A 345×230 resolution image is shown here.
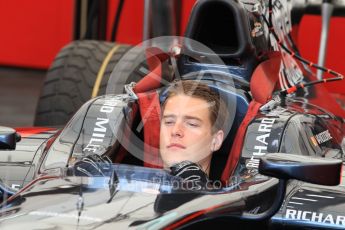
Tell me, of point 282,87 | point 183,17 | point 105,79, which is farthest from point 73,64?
point 183,17

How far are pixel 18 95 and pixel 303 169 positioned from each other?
15.8 ft

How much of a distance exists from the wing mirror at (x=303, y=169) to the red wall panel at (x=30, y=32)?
536 cm

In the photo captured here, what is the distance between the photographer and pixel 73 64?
169 inches

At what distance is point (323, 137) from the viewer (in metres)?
3.14

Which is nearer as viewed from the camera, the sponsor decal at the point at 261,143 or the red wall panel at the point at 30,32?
the sponsor decal at the point at 261,143

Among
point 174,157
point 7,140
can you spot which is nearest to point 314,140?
point 174,157

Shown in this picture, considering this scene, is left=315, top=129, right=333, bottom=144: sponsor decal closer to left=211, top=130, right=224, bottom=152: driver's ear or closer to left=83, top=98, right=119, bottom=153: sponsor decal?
left=211, top=130, right=224, bottom=152: driver's ear

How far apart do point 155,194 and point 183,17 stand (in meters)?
4.48

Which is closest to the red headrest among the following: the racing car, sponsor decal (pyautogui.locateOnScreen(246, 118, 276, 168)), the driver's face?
the racing car

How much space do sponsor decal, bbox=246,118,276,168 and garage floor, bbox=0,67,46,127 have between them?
3.13 m

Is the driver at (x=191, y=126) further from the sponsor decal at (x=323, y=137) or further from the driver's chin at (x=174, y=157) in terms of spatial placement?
the sponsor decal at (x=323, y=137)

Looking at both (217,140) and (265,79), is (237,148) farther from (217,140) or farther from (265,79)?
(265,79)

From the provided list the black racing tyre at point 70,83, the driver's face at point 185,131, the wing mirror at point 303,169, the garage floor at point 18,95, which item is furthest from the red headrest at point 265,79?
the garage floor at point 18,95

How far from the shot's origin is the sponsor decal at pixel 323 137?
309 centimetres
